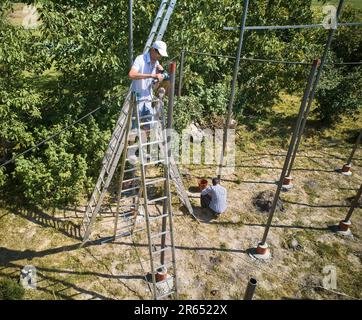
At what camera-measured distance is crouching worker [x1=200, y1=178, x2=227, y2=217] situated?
8.36 metres

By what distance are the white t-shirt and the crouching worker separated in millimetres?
3052

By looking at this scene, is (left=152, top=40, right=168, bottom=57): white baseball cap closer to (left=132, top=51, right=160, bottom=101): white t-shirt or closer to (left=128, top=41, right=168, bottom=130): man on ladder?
(left=128, top=41, right=168, bottom=130): man on ladder

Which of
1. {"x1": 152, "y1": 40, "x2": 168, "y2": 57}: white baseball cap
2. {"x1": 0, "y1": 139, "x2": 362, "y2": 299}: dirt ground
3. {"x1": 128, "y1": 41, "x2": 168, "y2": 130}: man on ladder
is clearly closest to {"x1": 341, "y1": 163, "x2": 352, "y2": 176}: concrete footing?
{"x1": 0, "y1": 139, "x2": 362, "y2": 299}: dirt ground

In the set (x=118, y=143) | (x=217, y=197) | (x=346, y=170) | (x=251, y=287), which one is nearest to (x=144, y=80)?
(x=118, y=143)

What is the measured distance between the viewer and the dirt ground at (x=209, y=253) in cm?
682

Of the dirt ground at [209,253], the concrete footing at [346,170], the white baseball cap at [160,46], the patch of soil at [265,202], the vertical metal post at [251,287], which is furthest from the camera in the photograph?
the concrete footing at [346,170]

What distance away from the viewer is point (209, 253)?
7629 mm

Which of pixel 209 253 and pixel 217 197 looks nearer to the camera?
pixel 209 253

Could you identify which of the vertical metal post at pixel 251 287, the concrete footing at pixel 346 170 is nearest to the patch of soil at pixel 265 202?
the concrete footing at pixel 346 170

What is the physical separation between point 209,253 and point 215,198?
1402 millimetres

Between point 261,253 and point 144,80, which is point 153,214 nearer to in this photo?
point 261,253

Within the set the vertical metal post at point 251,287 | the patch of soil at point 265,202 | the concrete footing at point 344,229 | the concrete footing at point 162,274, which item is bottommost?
the concrete footing at point 344,229

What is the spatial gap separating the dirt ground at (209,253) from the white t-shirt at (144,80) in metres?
3.43

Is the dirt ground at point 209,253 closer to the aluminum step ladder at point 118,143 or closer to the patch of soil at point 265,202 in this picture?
the patch of soil at point 265,202
